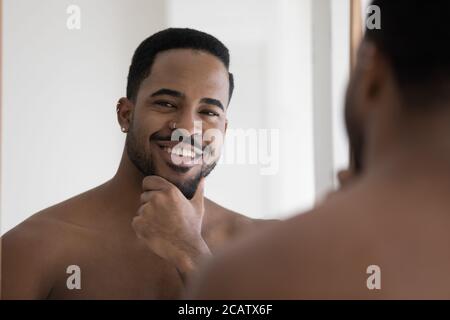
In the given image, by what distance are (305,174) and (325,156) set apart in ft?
0.19

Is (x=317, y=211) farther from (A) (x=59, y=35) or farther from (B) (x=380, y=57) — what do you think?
(A) (x=59, y=35)

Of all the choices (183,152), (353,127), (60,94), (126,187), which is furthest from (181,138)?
(353,127)

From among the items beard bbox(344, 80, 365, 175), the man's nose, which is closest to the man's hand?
the man's nose

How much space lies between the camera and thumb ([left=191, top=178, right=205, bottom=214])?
117 centimetres

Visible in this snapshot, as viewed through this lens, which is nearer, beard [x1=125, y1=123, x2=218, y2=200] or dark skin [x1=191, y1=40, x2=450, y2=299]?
Result: dark skin [x1=191, y1=40, x2=450, y2=299]

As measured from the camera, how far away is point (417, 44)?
466 millimetres

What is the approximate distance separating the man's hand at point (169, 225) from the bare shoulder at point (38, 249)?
117 millimetres

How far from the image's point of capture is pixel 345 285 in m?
0.41

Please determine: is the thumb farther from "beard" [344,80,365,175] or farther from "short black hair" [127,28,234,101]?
"beard" [344,80,365,175]

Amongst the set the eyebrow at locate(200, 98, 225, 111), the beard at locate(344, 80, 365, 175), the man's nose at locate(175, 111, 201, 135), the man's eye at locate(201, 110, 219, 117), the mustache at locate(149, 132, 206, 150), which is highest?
the eyebrow at locate(200, 98, 225, 111)

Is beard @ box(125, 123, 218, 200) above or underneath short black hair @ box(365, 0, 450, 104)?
above

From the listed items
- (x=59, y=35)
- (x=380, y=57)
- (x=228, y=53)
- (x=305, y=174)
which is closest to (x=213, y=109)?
(x=228, y=53)

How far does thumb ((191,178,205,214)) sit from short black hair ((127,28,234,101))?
0.21m

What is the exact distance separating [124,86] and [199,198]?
25 centimetres
